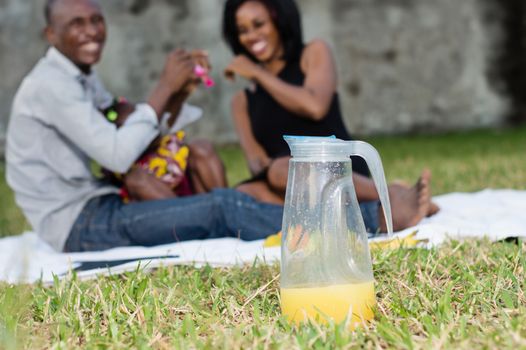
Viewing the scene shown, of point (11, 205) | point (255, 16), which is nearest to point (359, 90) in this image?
point (11, 205)

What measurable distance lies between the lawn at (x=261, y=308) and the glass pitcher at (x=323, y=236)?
0.06 meters

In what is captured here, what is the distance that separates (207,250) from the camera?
9.07 feet

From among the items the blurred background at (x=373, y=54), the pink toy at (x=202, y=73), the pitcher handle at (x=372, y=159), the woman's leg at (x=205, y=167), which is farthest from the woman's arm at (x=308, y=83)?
the blurred background at (x=373, y=54)

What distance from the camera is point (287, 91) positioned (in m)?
3.34

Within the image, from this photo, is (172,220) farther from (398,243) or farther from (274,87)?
(398,243)

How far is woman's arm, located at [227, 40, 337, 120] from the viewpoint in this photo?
3.32 m

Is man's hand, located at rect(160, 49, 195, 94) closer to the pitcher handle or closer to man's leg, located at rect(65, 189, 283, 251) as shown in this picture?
man's leg, located at rect(65, 189, 283, 251)

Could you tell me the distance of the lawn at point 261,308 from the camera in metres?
1.66

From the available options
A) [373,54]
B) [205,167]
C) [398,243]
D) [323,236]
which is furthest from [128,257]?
[373,54]

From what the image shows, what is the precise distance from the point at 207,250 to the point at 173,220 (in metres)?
0.27

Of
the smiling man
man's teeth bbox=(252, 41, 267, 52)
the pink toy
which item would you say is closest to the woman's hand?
man's teeth bbox=(252, 41, 267, 52)

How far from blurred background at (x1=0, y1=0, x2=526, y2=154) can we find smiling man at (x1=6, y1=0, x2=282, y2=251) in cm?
558

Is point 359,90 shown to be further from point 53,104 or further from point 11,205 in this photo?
point 53,104

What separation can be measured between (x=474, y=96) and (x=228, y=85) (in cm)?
259
